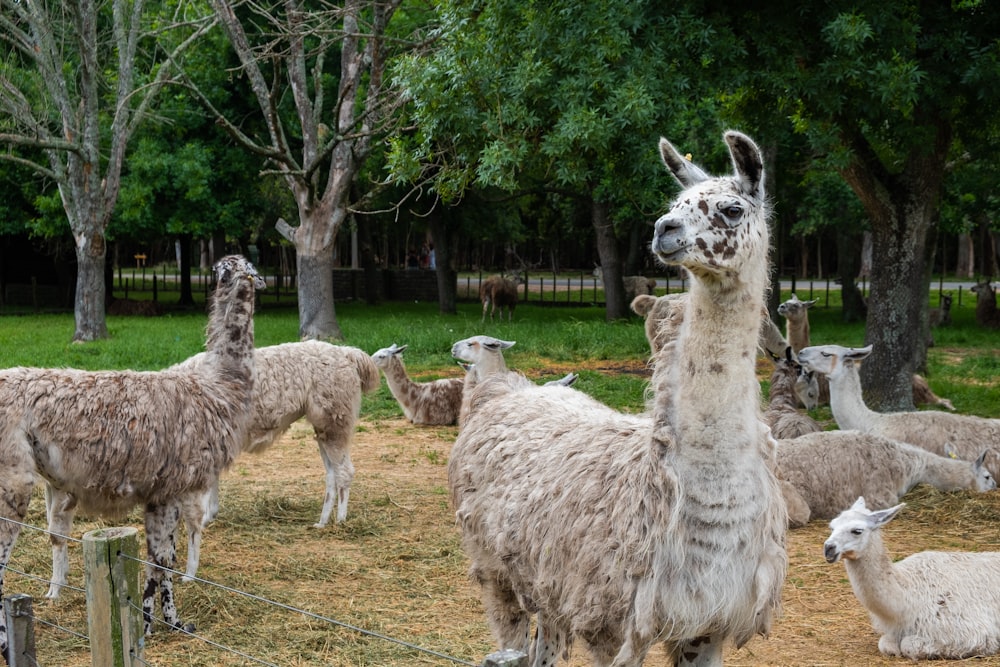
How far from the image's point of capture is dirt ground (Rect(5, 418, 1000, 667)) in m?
5.63

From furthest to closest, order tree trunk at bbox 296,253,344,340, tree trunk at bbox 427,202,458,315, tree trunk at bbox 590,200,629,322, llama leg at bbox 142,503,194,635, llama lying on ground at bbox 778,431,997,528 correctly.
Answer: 1. tree trunk at bbox 427,202,458,315
2. tree trunk at bbox 590,200,629,322
3. tree trunk at bbox 296,253,344,340
4. llama lying on ground at bbox 778,431,997,528
5. llama leg at bbox 142,503,194,635

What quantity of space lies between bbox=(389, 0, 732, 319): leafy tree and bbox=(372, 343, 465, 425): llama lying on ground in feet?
7.70

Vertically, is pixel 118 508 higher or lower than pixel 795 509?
higher

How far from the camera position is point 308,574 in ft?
23.1

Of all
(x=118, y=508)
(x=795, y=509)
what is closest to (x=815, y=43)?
(x=795, y=509)

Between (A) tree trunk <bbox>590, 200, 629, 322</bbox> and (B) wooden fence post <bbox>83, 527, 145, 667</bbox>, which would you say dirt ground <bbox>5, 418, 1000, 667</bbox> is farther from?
(A) tree trunk <bbox>590, 200, 629, 322</bbox>

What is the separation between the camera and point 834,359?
996cm

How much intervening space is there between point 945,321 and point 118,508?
70.8 ft

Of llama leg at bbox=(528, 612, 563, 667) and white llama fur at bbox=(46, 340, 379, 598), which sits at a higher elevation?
white llama fur at bbox=(46, 340, 379, 598)

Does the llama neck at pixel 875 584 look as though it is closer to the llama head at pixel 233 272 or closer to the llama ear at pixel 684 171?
the llama ear at pixel 684 171

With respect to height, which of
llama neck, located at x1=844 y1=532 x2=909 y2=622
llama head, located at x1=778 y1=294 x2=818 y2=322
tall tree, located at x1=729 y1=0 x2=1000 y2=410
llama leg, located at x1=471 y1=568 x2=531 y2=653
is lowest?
llama neck, located at x1=844 y1=532 x2=909 y2=622

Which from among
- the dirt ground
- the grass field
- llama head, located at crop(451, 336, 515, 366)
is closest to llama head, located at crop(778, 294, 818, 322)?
the grass field

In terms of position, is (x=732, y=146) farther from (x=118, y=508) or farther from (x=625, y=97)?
(x=625, y=97)

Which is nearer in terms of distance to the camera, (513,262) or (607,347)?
(607,347)
